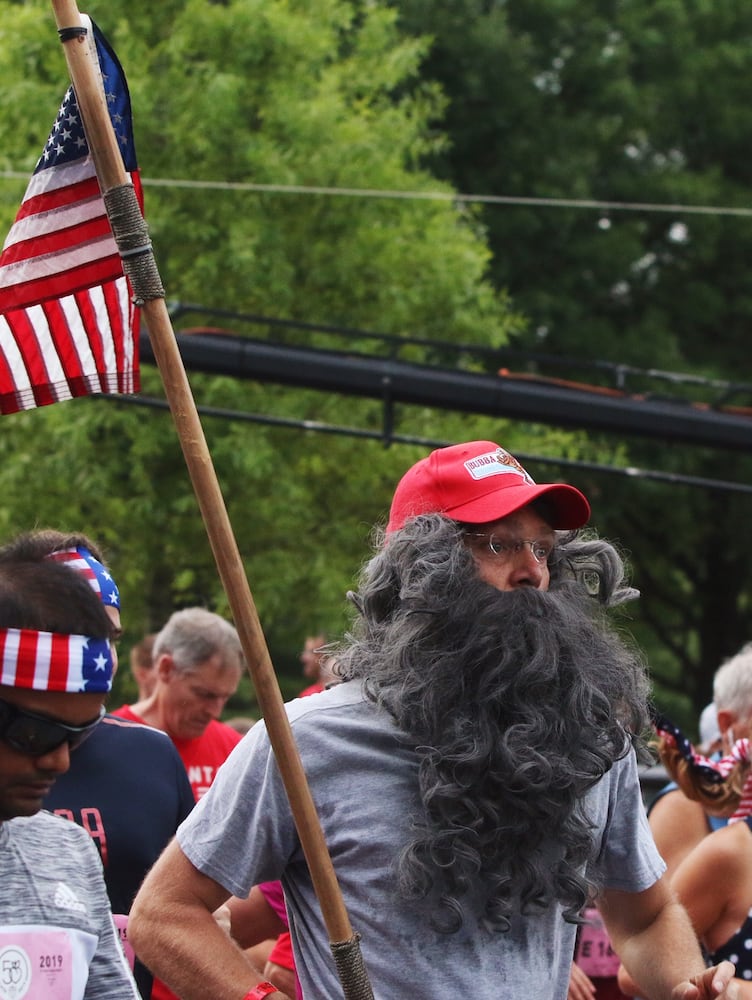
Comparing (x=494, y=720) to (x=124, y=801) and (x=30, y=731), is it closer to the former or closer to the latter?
(x=30, y=731)

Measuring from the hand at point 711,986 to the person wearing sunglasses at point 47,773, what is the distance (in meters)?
1.09

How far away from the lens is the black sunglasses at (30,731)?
7.14ft

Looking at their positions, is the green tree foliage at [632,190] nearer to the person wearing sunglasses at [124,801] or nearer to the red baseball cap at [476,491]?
the person wearing sunglasses at [124,801]

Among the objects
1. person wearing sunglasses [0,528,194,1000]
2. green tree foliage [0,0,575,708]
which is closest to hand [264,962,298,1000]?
person wearing sunglasses [0,528,194,1000]

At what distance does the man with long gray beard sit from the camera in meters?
2.63

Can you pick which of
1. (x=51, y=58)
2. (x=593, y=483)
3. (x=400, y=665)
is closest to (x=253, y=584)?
(x=51, y=58)

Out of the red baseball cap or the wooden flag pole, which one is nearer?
the wooden flag pole

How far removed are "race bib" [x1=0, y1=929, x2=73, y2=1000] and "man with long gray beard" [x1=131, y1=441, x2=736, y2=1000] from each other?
378mm

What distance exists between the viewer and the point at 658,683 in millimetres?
24484

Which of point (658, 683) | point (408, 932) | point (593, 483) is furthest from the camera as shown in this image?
point (658, 683)

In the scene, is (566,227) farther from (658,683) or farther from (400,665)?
(400,665)

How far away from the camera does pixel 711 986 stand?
2.88 metres

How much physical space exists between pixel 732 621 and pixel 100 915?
21.3 meters

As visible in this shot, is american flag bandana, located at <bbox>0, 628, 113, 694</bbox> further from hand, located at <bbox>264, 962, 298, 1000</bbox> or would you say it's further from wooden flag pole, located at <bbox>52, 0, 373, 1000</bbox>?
hand, located at <bbox>264, 962, 298, 1000</bbox>
